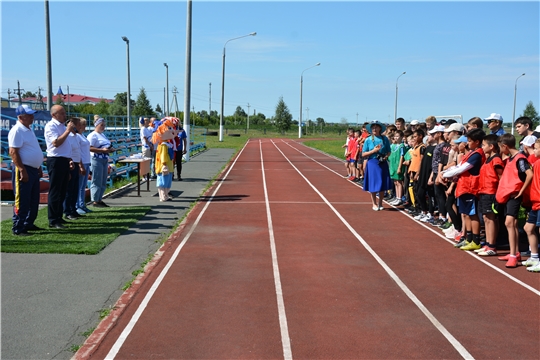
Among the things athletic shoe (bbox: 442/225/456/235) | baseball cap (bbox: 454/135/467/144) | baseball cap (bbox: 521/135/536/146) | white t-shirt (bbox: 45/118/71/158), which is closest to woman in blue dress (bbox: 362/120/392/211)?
athletic shoe (bbox: 442/225/456/235)

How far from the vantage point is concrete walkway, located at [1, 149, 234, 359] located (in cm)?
504

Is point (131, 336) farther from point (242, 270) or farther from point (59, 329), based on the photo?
point (242, 270)

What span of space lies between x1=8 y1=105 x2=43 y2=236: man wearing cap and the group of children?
6.49 meters

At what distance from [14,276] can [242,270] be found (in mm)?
2821

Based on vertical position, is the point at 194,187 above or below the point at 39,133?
below

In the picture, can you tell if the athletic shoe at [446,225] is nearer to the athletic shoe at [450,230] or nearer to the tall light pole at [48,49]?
the athletic shoe at [450,230]

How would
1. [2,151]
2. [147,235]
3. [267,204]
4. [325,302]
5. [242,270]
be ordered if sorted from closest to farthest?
[325,302], [242,270], [147,235], [267,204], [2,151]

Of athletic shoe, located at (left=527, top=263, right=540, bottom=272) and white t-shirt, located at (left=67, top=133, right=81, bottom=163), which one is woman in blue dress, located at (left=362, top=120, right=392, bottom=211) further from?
white t-shirt, located at (left=67, top=133, right=81, bottom=163)

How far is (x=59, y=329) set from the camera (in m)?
5.31

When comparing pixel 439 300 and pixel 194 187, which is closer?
pixel 439 300

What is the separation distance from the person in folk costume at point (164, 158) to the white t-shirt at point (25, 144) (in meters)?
4.73

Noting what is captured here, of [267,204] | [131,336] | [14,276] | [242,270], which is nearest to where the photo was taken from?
[131,336]

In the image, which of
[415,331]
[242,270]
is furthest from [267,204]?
[415,331]

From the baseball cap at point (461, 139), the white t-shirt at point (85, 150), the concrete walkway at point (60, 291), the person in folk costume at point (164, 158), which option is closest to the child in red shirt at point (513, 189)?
the baseball cap at point (461, 139)
